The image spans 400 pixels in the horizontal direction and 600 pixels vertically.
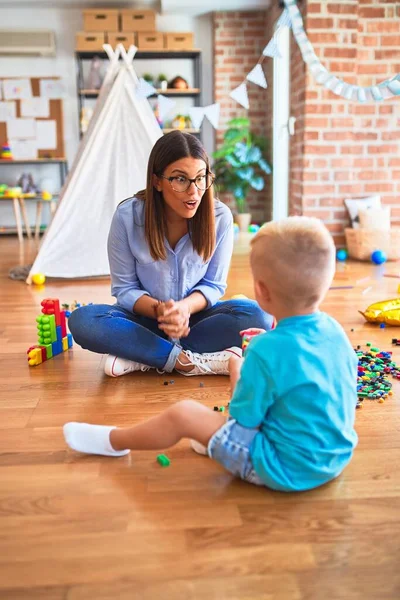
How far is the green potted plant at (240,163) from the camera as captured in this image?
5418 mm

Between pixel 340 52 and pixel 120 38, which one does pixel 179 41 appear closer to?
pixel 120 38

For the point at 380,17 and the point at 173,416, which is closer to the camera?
the point at 173,416

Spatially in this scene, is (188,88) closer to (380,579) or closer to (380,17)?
(380,17)

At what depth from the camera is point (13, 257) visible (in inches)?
181

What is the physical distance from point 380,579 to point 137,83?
3.16 m

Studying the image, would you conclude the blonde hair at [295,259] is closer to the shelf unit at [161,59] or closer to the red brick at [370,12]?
the red brick at [370,12]

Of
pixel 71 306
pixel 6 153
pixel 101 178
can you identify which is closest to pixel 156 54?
pixel 6 153

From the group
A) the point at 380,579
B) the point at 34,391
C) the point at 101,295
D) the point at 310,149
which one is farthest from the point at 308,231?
the point at 310,149

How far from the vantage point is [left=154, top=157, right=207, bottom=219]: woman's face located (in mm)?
1646

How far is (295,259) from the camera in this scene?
3.53ft

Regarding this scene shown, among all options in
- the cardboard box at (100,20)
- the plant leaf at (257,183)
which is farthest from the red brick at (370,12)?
the cardboard box at (100,20)

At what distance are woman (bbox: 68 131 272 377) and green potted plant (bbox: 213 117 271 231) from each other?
11.9ft

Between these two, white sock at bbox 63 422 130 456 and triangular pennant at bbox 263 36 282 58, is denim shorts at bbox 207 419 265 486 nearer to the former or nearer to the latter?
white sock at bbox 63 422 130 456

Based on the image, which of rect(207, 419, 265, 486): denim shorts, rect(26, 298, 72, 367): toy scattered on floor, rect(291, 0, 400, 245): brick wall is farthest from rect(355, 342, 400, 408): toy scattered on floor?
rect(291, 0, 400, 245): brick wall
